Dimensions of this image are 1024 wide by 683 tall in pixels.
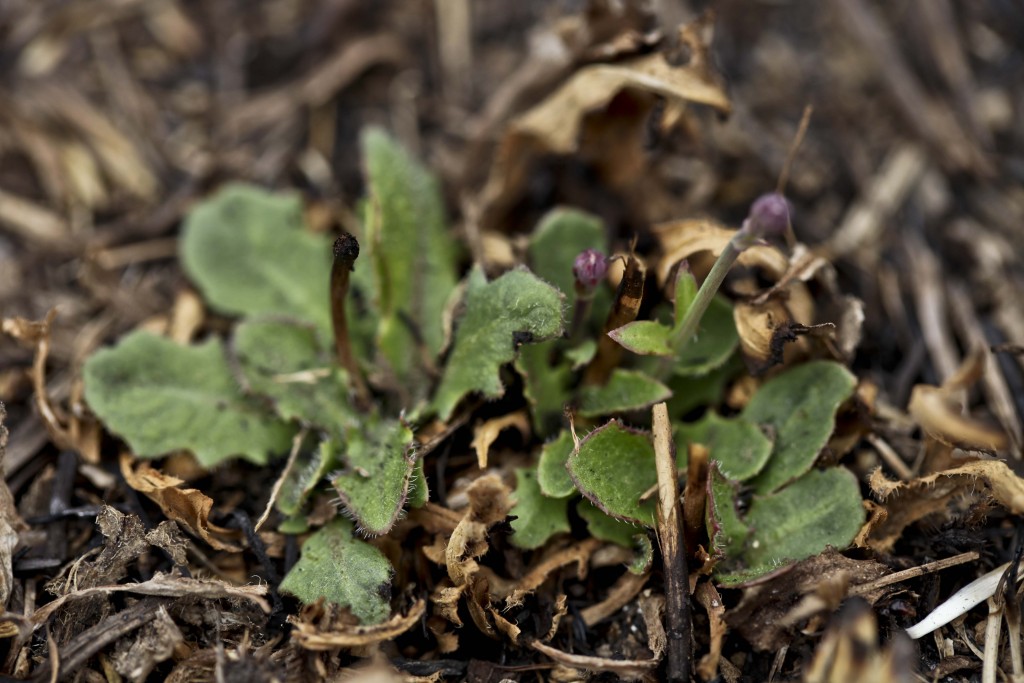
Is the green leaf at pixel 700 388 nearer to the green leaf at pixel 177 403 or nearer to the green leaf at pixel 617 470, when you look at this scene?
the green leaf at pixel 617 470

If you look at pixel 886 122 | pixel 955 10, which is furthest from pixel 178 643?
pixel 955 10

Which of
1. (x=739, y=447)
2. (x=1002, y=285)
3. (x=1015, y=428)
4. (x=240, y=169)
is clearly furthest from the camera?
(x=240, y=169)

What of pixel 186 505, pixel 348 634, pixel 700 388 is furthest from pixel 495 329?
pixel 186 505

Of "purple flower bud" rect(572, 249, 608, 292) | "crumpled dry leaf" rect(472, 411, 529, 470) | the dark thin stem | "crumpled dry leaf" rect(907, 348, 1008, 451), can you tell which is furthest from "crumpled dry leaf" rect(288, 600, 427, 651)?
"crumpled dry leaf" rect(907, 348, 1008, 451)

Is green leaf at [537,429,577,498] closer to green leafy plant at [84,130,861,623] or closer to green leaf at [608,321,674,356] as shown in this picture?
green leafy plant at [84,130,861,623]

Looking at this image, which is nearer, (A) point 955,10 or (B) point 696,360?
(B) point 696,360

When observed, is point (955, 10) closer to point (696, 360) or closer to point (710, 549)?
point (696, 360)

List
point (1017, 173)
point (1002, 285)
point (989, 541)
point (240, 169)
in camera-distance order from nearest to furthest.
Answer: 1. point (989, 541)
2. point (1002, 285)
3. point (1017, 173)
4. point (240, 169)
